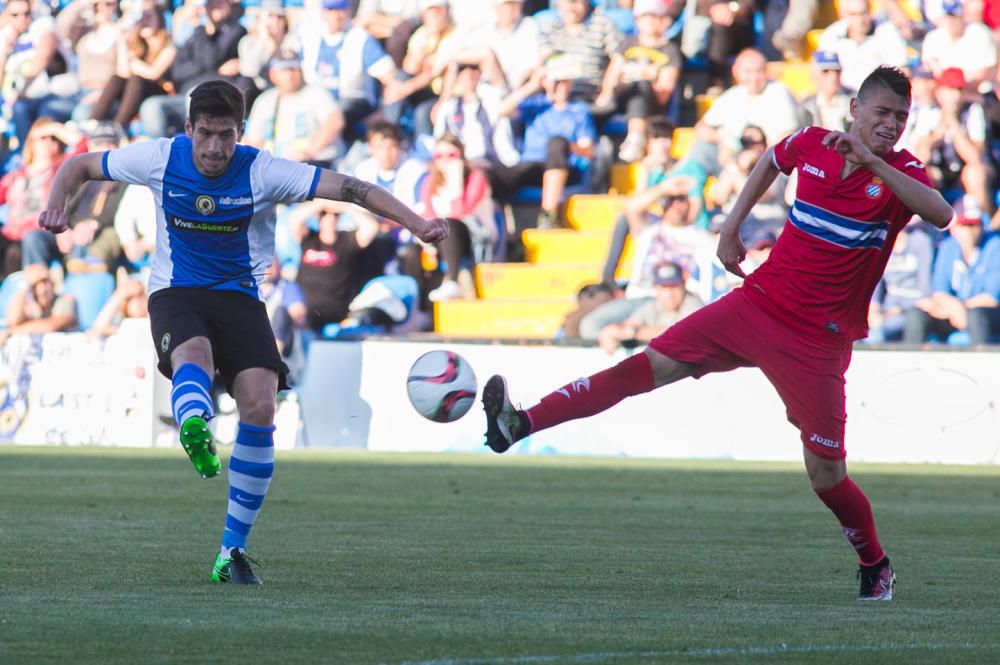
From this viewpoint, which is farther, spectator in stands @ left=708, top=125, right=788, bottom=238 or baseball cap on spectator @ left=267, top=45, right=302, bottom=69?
baseball cap on spectator @ left=267, top=45, right=302, bottom=69

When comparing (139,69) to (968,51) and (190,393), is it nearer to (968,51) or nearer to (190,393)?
(968,51)

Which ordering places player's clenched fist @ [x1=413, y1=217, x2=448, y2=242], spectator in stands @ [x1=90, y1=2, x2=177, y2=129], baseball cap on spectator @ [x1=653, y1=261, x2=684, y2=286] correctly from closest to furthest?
player's clenched fist @ [x1=413, y1=217, x2=448, y2=242] < baseball cap on spectator @ [x1=653, y1=261, x2=684, y2=286] < spectator in stands @ [x1=90, y1=2, x2=177, y2=129]

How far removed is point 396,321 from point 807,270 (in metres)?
13.2

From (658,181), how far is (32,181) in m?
8.60

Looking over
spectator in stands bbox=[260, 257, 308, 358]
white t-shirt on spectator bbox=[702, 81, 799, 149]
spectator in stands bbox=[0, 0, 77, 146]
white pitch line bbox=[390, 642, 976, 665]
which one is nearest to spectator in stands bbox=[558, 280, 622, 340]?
white t-shirt on spectator bbox=[702, 81, 799, 149]

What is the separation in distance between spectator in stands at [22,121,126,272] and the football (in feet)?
49.0

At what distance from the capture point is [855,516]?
25.5 feet

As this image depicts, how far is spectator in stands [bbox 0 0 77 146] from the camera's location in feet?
86.9

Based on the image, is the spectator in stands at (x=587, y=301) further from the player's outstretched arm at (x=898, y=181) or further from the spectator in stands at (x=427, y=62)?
the player's outstretched arm at (x=898, y=181)

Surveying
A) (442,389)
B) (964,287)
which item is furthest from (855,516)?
(964,287)

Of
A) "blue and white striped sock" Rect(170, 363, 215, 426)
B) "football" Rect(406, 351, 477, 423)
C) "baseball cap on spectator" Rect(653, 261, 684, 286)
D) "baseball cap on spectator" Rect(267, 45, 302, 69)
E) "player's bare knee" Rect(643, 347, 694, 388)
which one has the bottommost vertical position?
"baseball cap on spectator" Rect(653, 261, 684, 286)

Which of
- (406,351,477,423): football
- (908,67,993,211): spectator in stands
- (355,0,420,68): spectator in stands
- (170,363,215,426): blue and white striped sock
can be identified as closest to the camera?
(170,363,215,426): blue and white striped sock

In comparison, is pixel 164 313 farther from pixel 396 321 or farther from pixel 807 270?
pixel 396 321

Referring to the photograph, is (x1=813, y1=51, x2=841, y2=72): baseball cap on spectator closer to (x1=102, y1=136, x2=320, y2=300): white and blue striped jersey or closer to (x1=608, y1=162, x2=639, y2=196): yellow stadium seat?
(x1=608, y1=162, x2=639, y2=196): yellow stadium seat
